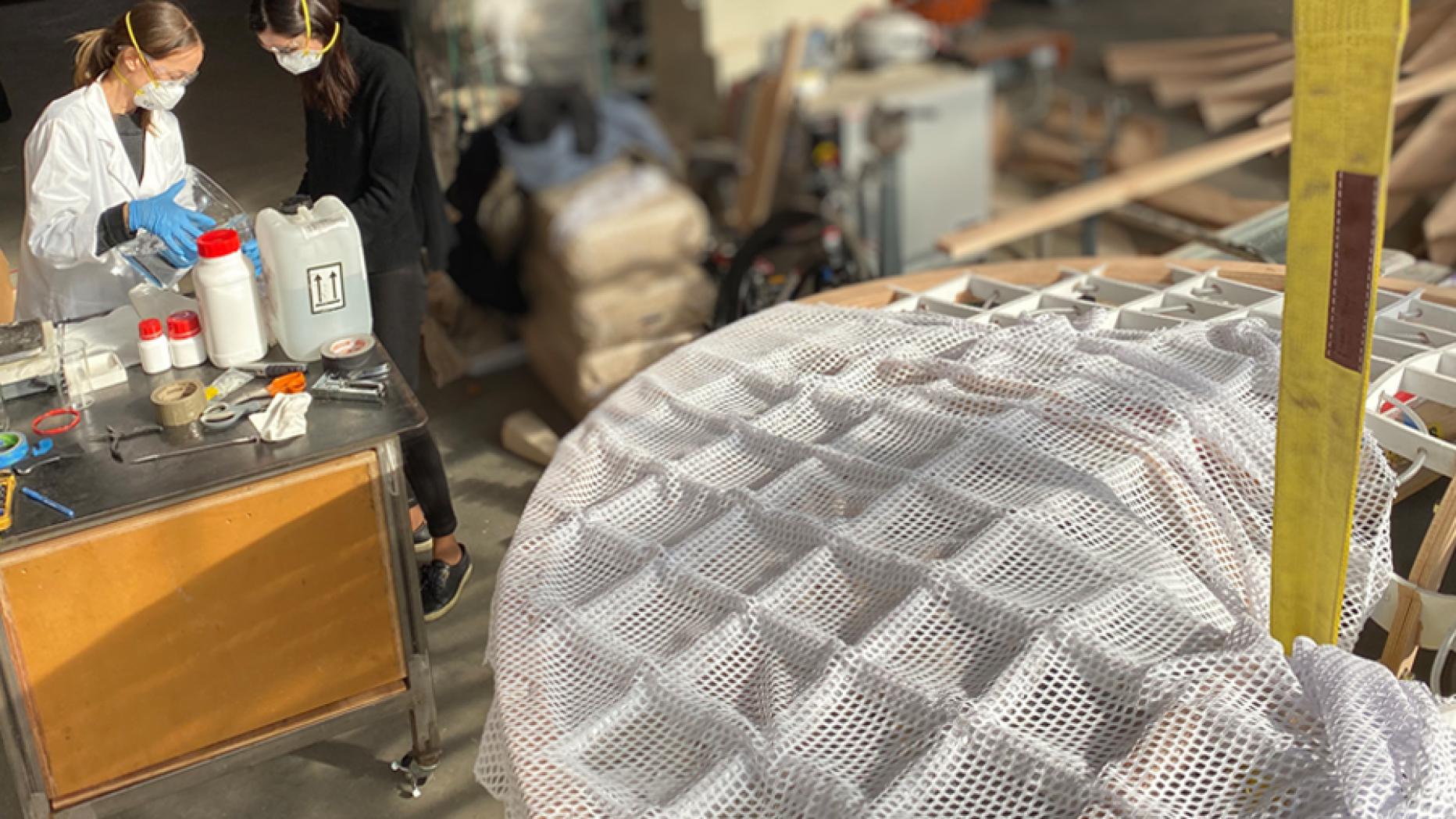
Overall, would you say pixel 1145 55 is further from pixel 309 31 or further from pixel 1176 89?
pixel 309 31

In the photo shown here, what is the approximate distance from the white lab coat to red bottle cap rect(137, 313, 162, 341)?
0.07m

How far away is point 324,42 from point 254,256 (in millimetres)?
390

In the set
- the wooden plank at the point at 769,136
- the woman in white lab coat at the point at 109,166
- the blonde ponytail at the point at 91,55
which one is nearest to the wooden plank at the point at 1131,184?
the woman in white lab coat at the point at 109,166

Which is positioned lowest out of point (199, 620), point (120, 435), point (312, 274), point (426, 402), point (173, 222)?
point (199, 620)

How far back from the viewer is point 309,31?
207 centimetres

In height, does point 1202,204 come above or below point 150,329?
below

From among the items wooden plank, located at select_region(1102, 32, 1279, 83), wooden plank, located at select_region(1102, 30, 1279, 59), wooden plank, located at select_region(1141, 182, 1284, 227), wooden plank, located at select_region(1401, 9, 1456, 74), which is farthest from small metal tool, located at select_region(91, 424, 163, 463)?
wooden plank, located at select_region(1102, 32, 1279, 83)

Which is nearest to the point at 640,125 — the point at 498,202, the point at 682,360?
the point at 498,202

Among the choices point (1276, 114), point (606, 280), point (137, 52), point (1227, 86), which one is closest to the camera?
point (137, 52)

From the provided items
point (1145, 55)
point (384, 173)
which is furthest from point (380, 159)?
point (1145, 55)

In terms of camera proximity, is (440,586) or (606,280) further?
(606,280)

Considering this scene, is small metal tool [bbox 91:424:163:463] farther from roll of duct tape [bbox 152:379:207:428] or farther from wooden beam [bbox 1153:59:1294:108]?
wooden beam [bbox 1153:59:1294:108]

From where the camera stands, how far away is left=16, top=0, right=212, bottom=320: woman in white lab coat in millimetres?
→ 2029

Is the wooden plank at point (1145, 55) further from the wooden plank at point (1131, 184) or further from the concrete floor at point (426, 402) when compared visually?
the concrete floor at point (426, 402)
